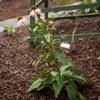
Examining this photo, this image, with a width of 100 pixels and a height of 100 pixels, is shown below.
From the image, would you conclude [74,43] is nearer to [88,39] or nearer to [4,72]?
[88,39]

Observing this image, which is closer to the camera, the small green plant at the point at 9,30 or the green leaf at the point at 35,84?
the green leaf at the point at 35,84

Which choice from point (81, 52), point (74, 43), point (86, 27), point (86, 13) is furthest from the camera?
point (86, 13)

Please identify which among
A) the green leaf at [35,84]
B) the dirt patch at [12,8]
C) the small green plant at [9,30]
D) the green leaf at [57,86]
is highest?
the green leaf at [57,86]

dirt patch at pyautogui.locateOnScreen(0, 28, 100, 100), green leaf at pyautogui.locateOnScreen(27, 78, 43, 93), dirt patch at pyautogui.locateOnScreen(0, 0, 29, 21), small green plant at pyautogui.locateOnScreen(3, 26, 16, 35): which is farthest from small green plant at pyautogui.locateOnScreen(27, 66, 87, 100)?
dirt patch at pyautogui.locateOnScreen(0, 0, 29, 21)

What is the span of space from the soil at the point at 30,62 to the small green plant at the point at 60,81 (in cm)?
10

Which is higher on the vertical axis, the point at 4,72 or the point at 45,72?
the point at 45,72

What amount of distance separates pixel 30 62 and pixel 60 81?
3.95 feet

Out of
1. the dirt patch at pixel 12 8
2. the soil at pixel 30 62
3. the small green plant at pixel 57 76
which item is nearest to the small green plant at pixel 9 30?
the soil at pixel 30 62

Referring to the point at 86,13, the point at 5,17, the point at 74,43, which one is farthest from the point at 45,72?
the point at 5,17

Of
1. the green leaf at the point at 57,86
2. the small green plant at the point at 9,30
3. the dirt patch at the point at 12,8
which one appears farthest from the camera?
the dirt patch at the point at 12,8

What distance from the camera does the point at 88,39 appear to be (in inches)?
207

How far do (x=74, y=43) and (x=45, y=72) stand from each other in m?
1.54

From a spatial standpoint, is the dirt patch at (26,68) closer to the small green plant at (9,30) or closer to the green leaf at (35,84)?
the green leaf at (35,84)

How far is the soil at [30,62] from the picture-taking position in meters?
3.84
